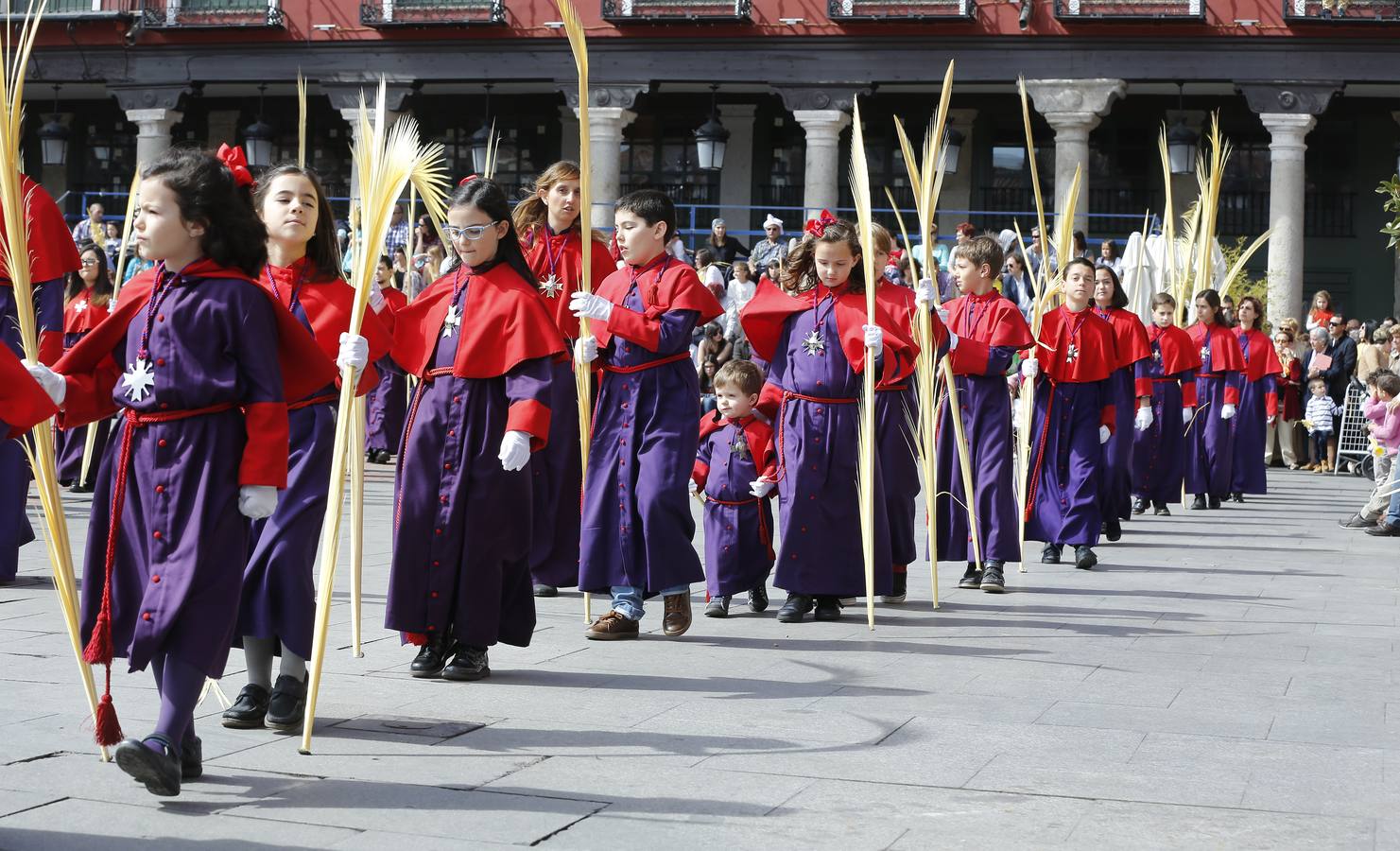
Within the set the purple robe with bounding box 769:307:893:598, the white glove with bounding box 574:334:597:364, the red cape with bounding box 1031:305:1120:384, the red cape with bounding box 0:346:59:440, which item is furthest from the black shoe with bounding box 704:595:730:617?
the red cape with bounding box 0:346:59:440

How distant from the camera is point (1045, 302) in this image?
10.6 metres

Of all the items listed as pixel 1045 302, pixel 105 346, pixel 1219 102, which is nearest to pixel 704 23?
pixel 1219 102

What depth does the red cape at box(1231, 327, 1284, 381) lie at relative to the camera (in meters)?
16.6

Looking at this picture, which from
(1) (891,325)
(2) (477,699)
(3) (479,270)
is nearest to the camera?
(2) (477,699)

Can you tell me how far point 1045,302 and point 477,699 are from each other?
575 cm

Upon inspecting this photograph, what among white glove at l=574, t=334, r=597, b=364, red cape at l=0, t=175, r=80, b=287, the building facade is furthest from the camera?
the building facade

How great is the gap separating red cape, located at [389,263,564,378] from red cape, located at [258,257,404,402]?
1.29 feet

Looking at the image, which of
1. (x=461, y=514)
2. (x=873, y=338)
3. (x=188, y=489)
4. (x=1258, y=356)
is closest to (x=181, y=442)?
(x=188, y=489)

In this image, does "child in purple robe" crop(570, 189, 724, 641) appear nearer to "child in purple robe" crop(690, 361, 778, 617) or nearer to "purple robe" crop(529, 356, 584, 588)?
"purple robe" crop(529, 356, 584, 588)

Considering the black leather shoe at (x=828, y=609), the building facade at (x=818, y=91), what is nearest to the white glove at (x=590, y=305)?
the black leather shoe at (x=828, y=609)

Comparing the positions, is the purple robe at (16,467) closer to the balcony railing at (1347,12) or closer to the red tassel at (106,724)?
the red tassel at (106,724)

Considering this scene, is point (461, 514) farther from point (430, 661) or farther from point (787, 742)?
point (787, 742)

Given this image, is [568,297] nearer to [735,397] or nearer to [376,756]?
[735,397]

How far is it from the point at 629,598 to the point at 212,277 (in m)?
3.00
